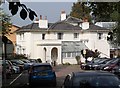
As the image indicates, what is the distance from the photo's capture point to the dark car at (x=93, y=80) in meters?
10.3

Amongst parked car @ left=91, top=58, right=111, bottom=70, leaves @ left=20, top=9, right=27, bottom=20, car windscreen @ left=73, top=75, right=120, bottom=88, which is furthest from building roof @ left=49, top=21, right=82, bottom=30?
leaves @ left=20, top=9, right=27, bottom=20

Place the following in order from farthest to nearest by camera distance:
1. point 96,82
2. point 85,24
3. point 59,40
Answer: point 85,24 < point 59,40 < point 96,82

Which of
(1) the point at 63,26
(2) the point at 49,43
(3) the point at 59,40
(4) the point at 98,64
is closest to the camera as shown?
(4) the point at 98,64

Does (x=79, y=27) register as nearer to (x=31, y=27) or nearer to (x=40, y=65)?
(x=31, y=27)

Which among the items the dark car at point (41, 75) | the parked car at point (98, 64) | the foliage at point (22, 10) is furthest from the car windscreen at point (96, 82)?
the parked car at point (98, 64)

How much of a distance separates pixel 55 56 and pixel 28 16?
221 feet

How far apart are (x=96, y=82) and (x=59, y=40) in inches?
2502

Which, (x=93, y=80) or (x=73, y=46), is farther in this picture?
(x=73, y=46)

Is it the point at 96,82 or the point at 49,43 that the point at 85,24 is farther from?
the point at 96,82

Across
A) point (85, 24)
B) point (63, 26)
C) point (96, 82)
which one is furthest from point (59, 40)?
point (96, 82)

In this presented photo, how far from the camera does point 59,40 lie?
73.9 meters

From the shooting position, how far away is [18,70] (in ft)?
142

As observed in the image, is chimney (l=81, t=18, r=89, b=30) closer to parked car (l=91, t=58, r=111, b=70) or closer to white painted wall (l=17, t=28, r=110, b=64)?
white painted wall (l=17, t=28, r=110, b=64)

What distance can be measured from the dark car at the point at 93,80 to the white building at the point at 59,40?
200 ft
